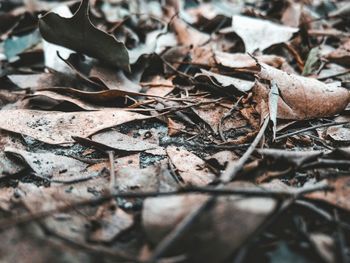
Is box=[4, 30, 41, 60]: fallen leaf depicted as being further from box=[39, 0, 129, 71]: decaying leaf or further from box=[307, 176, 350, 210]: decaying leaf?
box=[307, 176, 350, 210]: decaying leaf

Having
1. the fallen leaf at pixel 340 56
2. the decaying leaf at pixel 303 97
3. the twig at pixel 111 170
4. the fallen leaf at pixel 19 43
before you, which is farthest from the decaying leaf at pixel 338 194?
the fallen leaf at pixel 19 43

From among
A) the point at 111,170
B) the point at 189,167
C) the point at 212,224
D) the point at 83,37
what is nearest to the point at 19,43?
the point at 83,37

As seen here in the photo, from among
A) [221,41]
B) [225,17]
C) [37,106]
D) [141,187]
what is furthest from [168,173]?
[225,17]

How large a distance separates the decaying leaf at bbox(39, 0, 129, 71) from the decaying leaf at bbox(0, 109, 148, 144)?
0.26 m

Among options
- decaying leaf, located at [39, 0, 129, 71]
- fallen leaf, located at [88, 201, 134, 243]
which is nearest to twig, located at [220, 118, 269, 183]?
fallen leaf, located at [88, 201, 134, 243]

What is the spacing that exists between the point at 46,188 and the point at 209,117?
584mm

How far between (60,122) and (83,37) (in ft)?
1.15

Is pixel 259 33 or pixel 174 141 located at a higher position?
pixel 259 33

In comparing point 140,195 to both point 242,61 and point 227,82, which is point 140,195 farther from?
point 242,61

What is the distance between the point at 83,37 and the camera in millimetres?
1309

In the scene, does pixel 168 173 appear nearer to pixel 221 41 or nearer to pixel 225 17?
pixel 221 41

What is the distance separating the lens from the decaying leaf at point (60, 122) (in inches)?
44.0

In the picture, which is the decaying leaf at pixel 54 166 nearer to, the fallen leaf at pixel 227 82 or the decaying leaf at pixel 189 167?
the decaying leaf at pixel 189 167

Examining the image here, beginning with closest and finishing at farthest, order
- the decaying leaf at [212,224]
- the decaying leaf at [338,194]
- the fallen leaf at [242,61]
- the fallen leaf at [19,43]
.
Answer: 1. the decaying leaf at [212,224]
2. the decaying leaf at [338,194]
3. the fallen leaf at [242,61]
4. the fallen leaf at [19,43]
